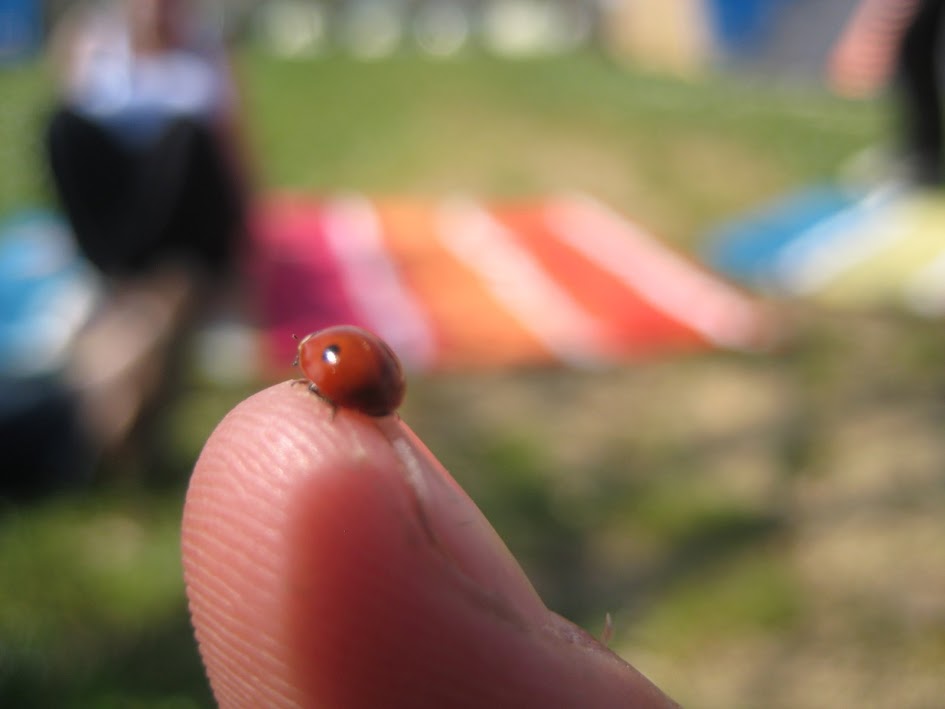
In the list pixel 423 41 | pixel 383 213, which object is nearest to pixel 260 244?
pixel 383 213

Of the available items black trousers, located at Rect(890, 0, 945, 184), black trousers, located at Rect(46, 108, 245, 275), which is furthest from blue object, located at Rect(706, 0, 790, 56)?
black trousers, located at Rect(46, 108, 245, 275)

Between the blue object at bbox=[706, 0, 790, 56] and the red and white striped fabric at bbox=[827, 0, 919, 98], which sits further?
the blue object at bbox=[706, 0, 790, 56]

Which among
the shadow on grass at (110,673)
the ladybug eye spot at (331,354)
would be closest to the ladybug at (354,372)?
the ladybug eye spot at (331,354)

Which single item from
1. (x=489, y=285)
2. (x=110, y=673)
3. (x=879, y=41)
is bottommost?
(x=489, y=285)

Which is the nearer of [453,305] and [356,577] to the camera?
[356,577]

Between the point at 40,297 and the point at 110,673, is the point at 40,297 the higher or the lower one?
the lower one

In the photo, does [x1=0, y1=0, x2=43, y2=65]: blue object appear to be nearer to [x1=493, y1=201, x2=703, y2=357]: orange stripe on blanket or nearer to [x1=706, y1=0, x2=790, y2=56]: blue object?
[x1=706, y1=0, x2=790, y2=56]: blue object

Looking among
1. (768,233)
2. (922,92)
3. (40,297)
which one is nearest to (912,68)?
(922,92)

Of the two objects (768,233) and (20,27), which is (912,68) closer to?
(768,233)
